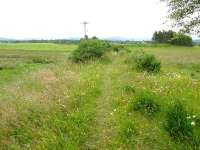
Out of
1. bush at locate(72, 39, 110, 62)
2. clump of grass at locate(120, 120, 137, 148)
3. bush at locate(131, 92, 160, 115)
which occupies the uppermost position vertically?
bush at locate(131, 92, 160, 115)

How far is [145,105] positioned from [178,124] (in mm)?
2872

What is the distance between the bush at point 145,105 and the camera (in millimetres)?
12009

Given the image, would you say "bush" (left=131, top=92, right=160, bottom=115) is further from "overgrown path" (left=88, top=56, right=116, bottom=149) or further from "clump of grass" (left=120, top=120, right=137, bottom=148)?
"clump of grass" (left=120, top=120, right=137, bottom=148)

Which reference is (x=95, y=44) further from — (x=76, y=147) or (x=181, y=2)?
(x=76, y=147)

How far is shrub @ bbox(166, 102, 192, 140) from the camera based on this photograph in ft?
30.5

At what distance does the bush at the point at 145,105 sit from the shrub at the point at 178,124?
2093 millimetres

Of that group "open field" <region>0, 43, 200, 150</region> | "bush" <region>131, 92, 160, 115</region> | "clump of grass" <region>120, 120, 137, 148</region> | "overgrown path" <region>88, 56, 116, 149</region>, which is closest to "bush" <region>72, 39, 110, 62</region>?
"open field" <region>0, 43, 200, 150</region>

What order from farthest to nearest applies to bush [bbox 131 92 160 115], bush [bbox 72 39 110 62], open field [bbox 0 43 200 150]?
bush [bbox 72 39 110 62]
bush [bbox 131 92 160 115]
open field [bbox 0 43 200 150]

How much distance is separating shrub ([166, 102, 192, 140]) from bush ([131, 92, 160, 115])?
2.09 meters

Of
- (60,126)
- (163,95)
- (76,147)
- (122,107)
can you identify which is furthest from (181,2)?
(76,147)

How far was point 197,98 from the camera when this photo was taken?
13.7m

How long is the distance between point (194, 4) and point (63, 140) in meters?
10.2

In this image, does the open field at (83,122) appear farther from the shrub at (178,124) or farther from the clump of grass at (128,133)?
the shrub at (178,124)

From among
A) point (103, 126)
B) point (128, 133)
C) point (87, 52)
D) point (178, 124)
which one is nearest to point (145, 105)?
point (103, 126)
